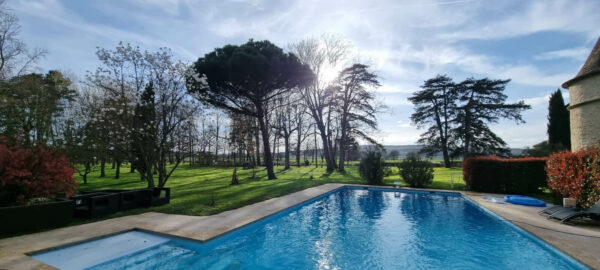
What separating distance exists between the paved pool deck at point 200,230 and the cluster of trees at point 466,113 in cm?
2294

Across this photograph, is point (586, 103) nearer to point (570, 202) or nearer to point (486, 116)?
point (570, 202)

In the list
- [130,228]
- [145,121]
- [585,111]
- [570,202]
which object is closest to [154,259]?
[130,228]

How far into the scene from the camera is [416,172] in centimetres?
1377

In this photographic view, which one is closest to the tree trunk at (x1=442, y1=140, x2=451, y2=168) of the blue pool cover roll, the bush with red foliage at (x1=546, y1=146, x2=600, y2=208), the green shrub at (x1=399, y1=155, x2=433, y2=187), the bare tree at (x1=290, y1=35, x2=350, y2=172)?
the bare tree at (x1=290, y1=35, x2=350, y2=172)

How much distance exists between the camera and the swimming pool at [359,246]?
185 inches

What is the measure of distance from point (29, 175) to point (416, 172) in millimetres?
15490

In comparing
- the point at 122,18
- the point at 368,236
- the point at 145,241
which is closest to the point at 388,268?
the point at 368,236

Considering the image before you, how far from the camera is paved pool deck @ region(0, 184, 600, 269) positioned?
436cm

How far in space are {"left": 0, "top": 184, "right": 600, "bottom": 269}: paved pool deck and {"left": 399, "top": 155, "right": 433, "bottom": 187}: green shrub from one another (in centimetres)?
514

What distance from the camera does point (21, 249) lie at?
14.7 ft

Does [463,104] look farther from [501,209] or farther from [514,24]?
[501,209]

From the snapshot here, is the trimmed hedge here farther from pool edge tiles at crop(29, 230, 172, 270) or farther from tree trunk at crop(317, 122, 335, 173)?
pool edge tiles at crop(29, 230, 172, 270)

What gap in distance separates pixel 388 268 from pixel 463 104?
102 ft

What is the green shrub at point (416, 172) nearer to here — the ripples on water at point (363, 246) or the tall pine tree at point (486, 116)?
the ripples on water at point (363, 246)
